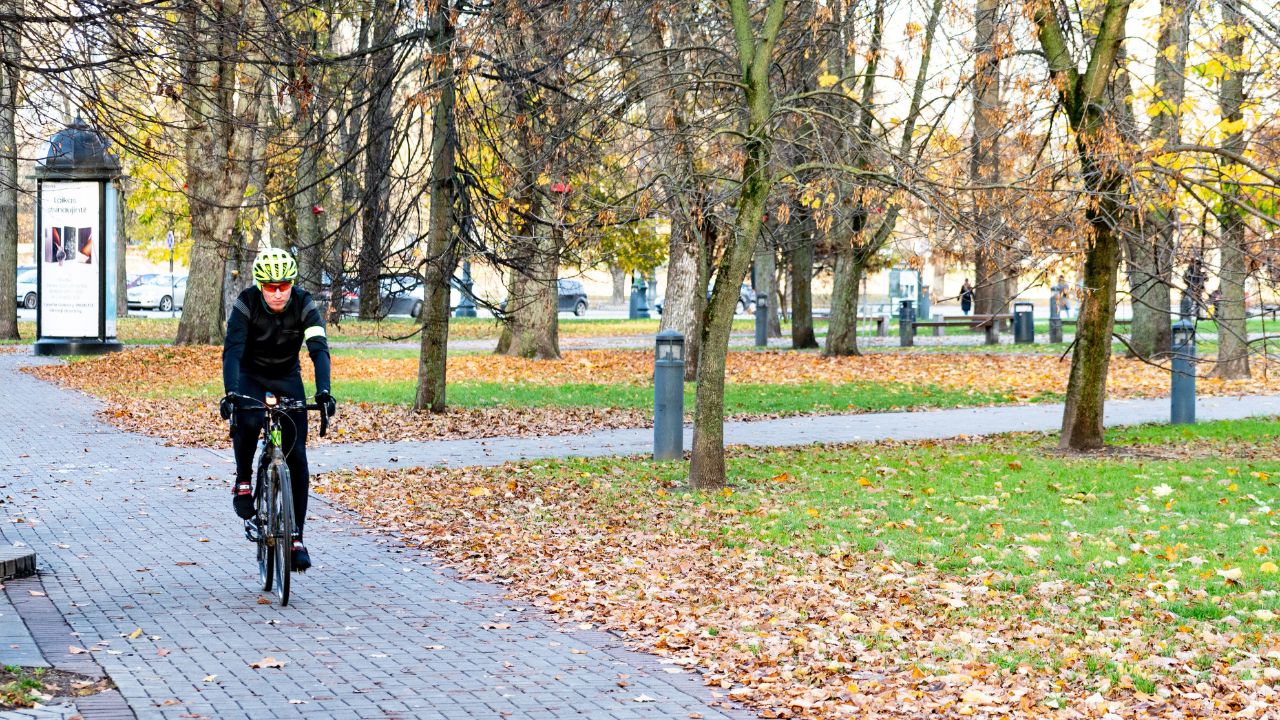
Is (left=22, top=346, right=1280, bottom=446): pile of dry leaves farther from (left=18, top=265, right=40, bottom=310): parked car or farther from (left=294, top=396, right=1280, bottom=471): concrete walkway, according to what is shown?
(left=18, top=265, right=40, bottom=310): parked car

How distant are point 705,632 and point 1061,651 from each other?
65.0 inches

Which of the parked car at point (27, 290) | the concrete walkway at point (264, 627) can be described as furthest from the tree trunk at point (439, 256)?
the parked car at point (27, 290)

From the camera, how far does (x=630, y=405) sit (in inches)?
755

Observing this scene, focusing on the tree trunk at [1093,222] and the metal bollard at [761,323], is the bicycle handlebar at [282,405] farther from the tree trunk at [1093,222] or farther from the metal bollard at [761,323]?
the metal bollard at [761,323]

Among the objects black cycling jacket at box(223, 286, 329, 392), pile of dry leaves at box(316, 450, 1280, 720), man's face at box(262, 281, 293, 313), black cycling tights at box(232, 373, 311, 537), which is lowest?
pile of dry leaves at box(316, 450, 1280, 720)

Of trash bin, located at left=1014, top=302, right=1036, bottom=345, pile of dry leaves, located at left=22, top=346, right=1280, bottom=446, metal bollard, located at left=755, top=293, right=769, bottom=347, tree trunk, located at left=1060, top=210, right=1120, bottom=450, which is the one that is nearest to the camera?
tree trunk, located at left=1060, top=210, right=1120, bottom=450

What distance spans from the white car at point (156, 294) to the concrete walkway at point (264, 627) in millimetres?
46860

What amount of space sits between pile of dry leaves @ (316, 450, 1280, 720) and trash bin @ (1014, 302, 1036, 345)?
Result: 26.6 metres

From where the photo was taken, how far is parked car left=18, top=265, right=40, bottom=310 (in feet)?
177

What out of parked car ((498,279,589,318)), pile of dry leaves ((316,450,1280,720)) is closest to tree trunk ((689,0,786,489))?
pile of dry leaves ((316,450,1280,720))

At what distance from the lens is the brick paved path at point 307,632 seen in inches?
227

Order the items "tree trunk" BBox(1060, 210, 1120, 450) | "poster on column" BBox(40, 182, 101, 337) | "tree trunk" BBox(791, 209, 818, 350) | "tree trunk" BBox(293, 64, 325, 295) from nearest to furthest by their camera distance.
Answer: "tree trunk" BBox(1060, 210, 1120, 450) → "tree trunk" BBox(293, 64, 325, 295) → "poster on column" BBox(40, 182, 101, 337) → "tree trunk" BBox(791, 209, 818, 350)

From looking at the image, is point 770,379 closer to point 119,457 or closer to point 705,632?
point 119,457

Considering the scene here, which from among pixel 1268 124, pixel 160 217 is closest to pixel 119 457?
pixel 1268 124
